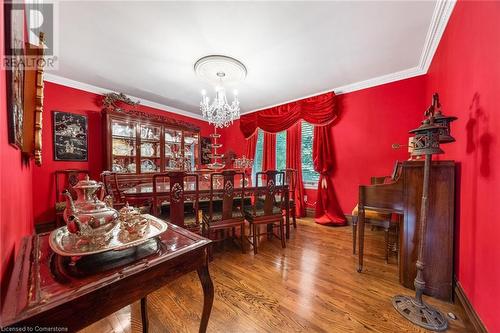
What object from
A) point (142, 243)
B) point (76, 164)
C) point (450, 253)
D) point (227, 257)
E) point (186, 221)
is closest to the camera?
point (142, 243)

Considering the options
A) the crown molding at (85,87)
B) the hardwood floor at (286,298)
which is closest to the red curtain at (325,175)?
the hardwood floor at (286,298)

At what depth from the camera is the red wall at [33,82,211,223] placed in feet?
9.32

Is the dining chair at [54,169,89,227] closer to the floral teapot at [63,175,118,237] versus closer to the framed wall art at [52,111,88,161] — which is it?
the framed wall art at [52,111,88,161]

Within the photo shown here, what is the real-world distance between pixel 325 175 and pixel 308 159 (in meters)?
0.54

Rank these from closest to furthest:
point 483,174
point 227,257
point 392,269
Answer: point 483,174 → point 392,269 → point 227,257

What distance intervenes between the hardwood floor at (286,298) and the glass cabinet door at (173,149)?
8.45 feet

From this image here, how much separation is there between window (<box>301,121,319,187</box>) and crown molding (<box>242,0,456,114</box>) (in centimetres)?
66

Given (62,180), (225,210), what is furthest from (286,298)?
(62,180)

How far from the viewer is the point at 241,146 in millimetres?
5059

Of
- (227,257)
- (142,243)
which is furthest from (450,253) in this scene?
(142,243)

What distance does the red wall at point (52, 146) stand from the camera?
2.84m

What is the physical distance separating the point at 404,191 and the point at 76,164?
4575 mm

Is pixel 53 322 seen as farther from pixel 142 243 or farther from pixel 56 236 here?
pixel 56 236

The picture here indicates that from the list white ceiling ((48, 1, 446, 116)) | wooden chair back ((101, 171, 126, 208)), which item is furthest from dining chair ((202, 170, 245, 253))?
white ceiling ((48, 1, 446, 116))
